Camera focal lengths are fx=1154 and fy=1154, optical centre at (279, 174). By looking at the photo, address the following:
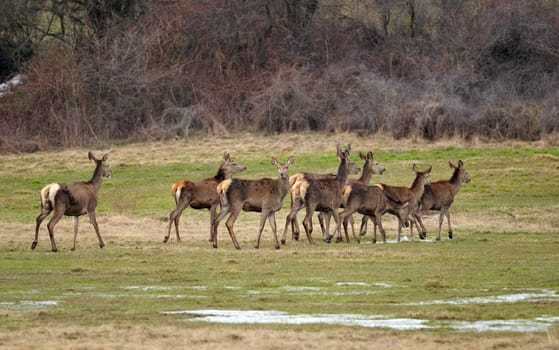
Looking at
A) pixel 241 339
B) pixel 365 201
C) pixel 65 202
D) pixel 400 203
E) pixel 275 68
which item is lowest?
pixel 400 203

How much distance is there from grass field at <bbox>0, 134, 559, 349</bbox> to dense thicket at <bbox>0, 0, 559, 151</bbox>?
7.30 metres

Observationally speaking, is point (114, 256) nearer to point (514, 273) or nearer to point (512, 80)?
point (514, 273)

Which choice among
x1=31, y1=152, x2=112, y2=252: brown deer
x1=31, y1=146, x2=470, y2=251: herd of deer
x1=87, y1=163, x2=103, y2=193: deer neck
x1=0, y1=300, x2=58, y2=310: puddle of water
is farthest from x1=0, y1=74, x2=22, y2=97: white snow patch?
x1=0, y1=300, x2=58, y2=310: puddle of water

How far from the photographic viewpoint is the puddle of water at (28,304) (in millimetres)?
15484

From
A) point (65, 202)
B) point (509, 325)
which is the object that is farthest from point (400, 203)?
point (509, 325)

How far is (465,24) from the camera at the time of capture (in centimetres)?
5200

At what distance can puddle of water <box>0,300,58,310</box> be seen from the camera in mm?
15484

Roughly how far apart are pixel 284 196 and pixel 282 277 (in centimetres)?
582

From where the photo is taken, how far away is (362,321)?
14.0 metres

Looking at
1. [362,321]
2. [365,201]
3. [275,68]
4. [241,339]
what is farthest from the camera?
[275,68]

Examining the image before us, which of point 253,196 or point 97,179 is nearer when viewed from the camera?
point 253,196

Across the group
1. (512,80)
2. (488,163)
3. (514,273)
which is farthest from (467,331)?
(512,80)

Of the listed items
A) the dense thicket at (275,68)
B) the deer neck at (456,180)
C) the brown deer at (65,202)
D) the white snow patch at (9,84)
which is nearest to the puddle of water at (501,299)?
the brown deer at (65,202)

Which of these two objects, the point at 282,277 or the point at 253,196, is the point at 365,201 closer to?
the point at 253,196
